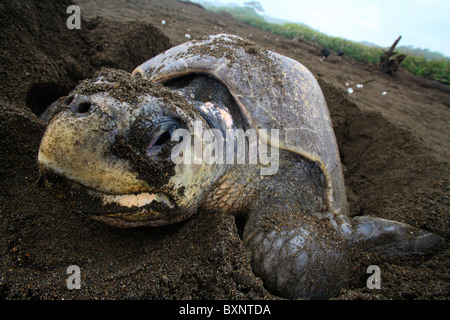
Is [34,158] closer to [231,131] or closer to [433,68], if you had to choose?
[231,131]

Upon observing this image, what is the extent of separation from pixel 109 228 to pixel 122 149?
2.18 feet

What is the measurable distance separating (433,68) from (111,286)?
35.4ft

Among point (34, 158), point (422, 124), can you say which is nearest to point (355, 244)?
point (34, 158)

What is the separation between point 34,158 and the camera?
1448mm

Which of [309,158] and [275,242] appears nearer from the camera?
[275,242]

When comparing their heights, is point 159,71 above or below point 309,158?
above

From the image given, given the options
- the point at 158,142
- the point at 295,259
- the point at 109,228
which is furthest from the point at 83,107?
the point at 295,259

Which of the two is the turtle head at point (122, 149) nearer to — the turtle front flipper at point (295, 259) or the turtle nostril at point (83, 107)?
the turtle nostril at point (83, 107)

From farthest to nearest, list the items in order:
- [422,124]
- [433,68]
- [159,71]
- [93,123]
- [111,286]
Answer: [433,68]
[422,124]
[159,71]
[111,286]
[93,123]

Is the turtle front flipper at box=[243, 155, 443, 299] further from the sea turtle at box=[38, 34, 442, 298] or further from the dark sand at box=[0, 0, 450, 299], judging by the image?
the dark sand at box=[0, 0, 450, 299]

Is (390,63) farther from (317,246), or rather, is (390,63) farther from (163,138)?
(163,138)

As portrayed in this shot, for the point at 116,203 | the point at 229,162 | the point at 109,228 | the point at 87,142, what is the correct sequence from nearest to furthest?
the point at 87,142 → the point at 116,203 → the point at 109,228 → the point at 229,162

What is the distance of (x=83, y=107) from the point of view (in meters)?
0.79

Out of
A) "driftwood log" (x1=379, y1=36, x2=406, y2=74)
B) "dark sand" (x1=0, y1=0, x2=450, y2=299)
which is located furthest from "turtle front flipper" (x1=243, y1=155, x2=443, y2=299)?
"driftwood log" (x1=379, y1=36, x2=406, y2=74)
